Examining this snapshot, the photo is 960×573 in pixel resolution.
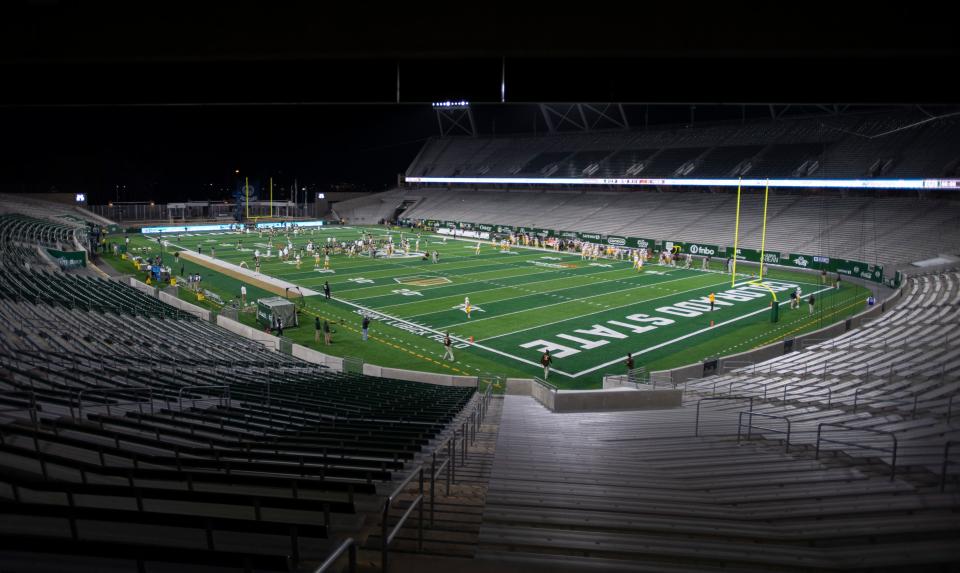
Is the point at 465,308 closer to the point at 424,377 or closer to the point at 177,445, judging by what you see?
the point at 424,377

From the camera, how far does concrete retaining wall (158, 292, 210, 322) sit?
23.0m

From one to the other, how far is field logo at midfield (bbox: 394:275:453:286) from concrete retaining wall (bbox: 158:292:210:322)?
36.1 feet

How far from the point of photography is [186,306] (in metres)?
23.9

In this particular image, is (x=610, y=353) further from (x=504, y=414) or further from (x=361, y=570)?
(x=361, y=570)

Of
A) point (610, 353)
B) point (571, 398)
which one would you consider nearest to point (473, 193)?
point (610, 353)

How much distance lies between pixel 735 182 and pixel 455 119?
41.2 meters

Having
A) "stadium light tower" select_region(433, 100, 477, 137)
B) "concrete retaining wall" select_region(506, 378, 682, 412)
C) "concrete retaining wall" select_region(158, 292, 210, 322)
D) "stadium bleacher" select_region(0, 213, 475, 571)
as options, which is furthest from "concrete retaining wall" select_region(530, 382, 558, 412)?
"stadium light tower" select_region(433, 100, 477, 137)

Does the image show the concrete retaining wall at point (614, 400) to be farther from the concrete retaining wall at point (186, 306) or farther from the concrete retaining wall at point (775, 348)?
the concrete retaining wall at point (186, 306)

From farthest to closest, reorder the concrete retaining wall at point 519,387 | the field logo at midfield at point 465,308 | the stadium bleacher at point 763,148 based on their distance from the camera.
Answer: the stadium bleacher at point 763,148, the field logo at midfield at point 465,308, the concrete retaining wall at point 519,387

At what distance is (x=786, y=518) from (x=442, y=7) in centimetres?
528

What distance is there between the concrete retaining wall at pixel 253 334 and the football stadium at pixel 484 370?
0.45 feet

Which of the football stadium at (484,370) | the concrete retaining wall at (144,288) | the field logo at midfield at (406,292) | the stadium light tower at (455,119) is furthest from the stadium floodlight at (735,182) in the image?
the concrete retaining wall at (144,288)

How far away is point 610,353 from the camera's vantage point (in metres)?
20.4

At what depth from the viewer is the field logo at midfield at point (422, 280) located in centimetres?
3219
